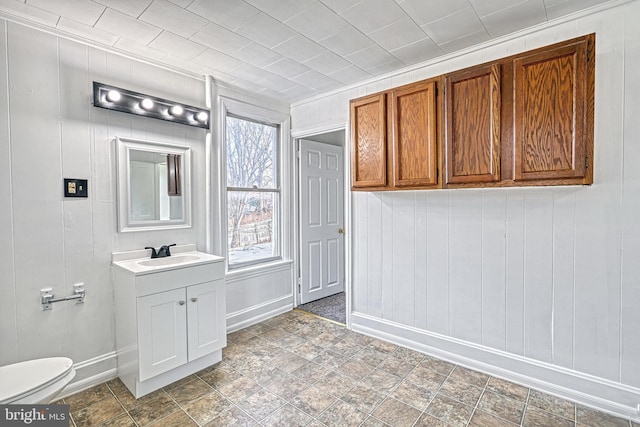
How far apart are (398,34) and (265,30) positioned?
0.91m

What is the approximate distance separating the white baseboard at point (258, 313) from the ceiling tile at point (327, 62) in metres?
2.45

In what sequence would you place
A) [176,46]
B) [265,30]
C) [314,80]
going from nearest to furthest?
[265,30]
[176,46]
[314,80]

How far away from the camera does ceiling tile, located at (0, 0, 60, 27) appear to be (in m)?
1.85

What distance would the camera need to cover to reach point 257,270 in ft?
11.2

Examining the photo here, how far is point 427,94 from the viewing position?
7.62ft

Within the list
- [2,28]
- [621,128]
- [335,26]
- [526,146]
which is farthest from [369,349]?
[2,28]

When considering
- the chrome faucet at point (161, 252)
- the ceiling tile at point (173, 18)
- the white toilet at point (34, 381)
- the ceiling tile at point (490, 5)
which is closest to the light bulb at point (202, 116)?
the ceiling tile at point (173, 18)

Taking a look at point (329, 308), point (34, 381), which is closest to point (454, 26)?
point (329, 308)

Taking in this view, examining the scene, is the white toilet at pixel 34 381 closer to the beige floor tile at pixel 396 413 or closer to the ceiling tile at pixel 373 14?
the beige floor tile at pixel 396 413

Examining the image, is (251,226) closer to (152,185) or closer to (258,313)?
(258,313)

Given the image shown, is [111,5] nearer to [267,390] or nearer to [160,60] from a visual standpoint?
[160,60]

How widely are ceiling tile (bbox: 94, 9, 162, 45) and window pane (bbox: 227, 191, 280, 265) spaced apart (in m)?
1.47

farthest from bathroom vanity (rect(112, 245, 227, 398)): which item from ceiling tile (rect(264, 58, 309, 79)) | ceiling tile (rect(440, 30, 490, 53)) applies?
ceiling tile (rect(440, 30, 490, 53))

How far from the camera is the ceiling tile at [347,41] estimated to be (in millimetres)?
2162
